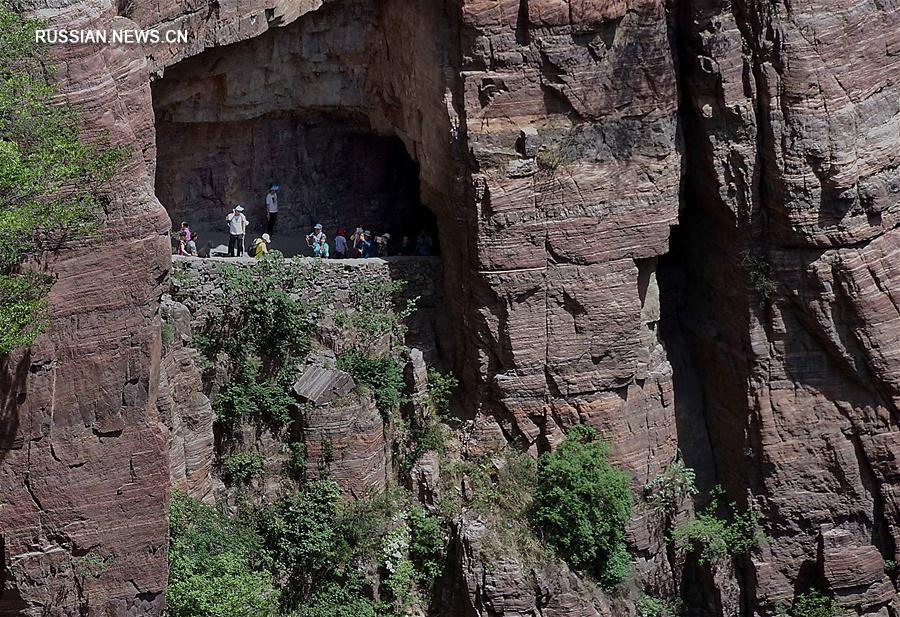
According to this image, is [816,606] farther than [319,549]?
Yes

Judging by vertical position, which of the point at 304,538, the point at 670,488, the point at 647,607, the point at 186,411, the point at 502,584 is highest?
the point at 186,411

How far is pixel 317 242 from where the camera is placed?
110 feet

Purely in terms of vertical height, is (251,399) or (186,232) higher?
(186,232)

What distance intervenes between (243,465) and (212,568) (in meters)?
2.33

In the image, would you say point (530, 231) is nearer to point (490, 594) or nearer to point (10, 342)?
point (490, 594)

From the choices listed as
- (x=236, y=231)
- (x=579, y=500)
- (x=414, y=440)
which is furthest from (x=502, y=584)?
(x=236, y=231)

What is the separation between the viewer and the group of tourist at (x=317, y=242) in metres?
33.3

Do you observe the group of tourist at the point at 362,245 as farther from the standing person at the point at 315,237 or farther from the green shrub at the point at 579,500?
the green shrub at the point at 579,500

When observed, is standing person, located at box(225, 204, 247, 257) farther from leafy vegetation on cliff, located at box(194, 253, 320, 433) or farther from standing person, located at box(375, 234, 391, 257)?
standing person, located at box(375, 234, 391, 257)

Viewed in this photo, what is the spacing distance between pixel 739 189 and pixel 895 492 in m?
6.31

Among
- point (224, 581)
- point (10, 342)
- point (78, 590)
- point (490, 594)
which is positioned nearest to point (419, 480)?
point (490, 594)

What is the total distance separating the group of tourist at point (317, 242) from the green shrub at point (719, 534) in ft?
23.4

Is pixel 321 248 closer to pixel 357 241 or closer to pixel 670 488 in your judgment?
pixel 357 241

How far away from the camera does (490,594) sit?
32906 millimetres
